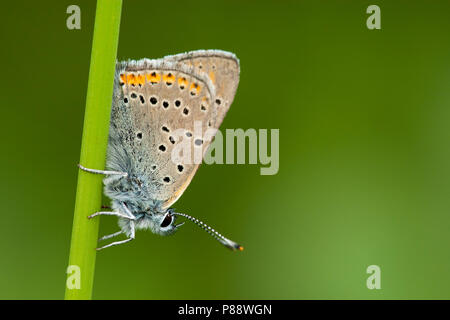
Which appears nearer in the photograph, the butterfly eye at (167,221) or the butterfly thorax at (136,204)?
the butterfly thorax at (136,204)

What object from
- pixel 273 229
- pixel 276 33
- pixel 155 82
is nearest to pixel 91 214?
pixel 155 82

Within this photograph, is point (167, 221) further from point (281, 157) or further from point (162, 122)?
point (281, 157)

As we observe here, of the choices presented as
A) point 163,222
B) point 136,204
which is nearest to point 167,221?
point 163,222

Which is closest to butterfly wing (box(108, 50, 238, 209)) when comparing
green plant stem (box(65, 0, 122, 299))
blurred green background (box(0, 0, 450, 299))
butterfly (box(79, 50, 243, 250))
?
butterfly (box(79, 50, 243, 250))

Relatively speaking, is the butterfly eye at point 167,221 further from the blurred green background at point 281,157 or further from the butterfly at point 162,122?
the blurred green background at point 281,157

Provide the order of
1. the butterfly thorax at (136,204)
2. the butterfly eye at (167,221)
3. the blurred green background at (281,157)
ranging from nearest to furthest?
the butterfly thorax at (136,204), the butterfly eye at (167,221), the blurred green background at (281,157)

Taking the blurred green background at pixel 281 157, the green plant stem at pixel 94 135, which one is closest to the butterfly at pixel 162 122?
the green plant stem at pixel 94 135

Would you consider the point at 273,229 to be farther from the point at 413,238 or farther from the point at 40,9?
the point at 40,9
